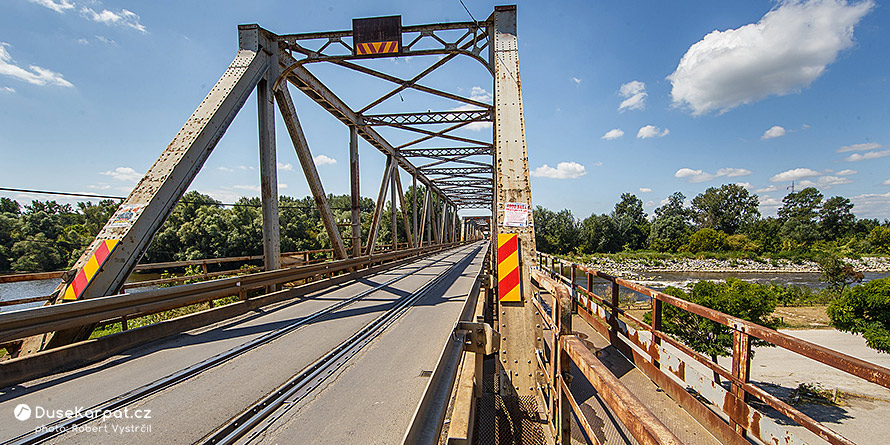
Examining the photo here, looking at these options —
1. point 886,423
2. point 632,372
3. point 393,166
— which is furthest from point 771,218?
point 632,372

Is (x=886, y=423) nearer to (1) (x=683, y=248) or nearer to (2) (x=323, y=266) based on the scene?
(2) (x=323, y=266)

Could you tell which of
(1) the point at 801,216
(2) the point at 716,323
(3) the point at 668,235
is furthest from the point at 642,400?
(1) the point at 801,216

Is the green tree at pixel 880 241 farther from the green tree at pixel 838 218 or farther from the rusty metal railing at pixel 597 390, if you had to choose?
the rusty metal railing at pixel 597 390

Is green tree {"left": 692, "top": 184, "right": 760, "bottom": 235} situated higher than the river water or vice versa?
green tree {"left": 692, "top": 184, "right": 760, "bottom": 235}

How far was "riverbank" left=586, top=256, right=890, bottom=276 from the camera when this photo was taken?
217 feet

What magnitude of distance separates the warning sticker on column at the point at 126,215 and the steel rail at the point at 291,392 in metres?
3.82

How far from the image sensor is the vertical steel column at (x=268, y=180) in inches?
336

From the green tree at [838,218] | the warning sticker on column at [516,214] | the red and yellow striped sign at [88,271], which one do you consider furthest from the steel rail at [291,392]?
the green tree at [838,218]

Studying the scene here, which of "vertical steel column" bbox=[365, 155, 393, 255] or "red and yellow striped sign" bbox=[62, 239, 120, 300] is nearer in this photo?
"red and yellow striped sign" bbox=[62, 239, 120, 300]

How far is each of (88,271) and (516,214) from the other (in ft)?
19.7

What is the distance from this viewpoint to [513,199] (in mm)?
5062

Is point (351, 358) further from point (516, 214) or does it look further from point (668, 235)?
point (668, 235)

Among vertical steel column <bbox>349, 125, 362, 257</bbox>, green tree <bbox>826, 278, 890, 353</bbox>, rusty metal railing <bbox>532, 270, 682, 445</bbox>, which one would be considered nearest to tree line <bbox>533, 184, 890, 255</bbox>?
green tree <bbox>826, 278, 890, 353</bbox>

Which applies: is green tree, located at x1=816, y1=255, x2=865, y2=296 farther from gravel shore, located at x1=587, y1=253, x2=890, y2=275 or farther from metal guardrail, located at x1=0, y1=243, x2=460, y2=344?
metal guardrail, located at x1=0, y1=243, x2=460, y2=344
